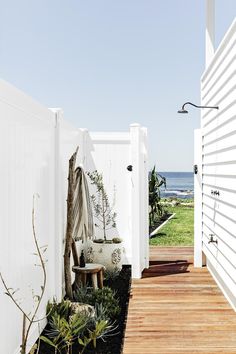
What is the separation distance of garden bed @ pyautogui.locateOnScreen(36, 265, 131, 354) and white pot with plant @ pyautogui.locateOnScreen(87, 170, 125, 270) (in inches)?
11.0

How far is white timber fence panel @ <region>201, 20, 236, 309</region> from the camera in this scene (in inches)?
155

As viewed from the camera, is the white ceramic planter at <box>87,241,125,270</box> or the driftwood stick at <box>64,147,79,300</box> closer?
the driftwood stick at <box>64,147,79,300</box>

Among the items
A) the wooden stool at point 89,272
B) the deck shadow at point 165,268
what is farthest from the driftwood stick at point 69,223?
the deck shadow at point 165,268

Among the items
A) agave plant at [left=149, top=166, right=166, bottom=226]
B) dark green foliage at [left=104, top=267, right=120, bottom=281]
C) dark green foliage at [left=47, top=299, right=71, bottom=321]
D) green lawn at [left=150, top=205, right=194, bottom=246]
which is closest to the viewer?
dark green foliage at [left=47, top=299, right=71, bottom=321]

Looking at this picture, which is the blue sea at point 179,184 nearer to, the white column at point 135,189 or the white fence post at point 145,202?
the white fence post at point 145,202

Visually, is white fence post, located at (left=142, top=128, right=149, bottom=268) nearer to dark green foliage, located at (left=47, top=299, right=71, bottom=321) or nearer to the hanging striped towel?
the hanging striped towel

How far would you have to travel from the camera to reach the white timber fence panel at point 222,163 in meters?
3.93

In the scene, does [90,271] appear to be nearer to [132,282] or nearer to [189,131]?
[132,282]

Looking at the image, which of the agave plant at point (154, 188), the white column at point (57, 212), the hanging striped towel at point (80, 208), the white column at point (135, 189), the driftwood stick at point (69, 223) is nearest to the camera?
the white column at point (57, 212)

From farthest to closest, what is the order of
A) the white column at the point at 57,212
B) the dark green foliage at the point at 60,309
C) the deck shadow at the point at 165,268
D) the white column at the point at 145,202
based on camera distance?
the white column at the point at 145,202
the deck shadow at the point at 165,268
the white column at the point at 57,212
the dark green foliage at the point at 60,309

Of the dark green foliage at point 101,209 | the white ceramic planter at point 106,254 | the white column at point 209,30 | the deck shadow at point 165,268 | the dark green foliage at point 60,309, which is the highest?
the white column at point 209,30

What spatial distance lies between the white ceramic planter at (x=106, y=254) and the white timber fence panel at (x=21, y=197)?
6.07 feet

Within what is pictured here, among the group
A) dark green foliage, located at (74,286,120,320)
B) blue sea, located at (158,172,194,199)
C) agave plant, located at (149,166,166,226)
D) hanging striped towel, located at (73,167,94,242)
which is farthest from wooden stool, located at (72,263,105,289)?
blue sea, located at (158,172,194,199)

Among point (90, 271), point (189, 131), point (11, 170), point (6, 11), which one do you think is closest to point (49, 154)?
point (11, 170)
